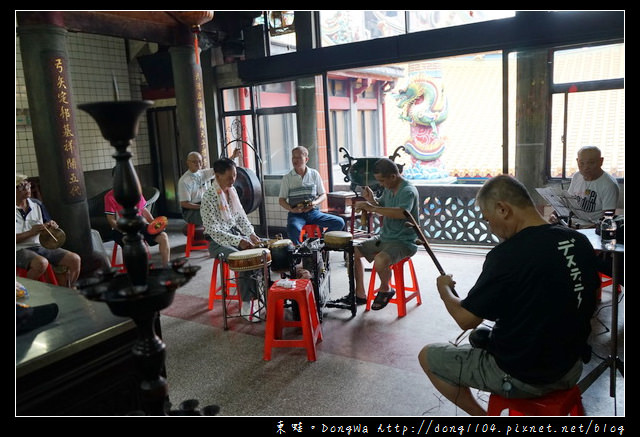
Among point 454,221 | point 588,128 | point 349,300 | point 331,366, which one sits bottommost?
point 331,366

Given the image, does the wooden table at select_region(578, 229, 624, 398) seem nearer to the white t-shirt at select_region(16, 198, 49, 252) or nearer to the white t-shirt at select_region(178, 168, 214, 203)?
the white t-shirt at select_region(16, 198, 49, 252)

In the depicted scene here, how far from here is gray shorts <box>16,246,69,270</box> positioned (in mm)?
4414

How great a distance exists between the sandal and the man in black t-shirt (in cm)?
217

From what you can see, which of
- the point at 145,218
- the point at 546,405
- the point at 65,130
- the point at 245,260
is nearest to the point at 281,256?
the point at 245,260

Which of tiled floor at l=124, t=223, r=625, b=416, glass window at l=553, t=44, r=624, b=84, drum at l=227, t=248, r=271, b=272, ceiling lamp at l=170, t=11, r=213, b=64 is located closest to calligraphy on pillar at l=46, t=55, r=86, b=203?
ceiling lamp at l=170, t=11, r=213, b=64

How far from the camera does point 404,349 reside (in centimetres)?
366

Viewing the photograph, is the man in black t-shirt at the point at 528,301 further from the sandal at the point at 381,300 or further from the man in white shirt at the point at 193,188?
the man in white shirt at the point at 193,188

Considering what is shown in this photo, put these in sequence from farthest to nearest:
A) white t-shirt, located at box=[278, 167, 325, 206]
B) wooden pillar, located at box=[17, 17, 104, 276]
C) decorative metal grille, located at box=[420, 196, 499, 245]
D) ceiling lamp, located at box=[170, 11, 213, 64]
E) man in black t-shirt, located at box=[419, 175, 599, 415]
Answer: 1. decorative metal grille, located at box=[420, 196, 499, 245]
2. ceiling lamp, located at box=[170, 11, 213, 64]
3. white t-shirt, located at box=[278, 167, 325, 206]
4. wooden pillar, located at box=[17, 17, 104, 276]
5. man in black t-shirt, located at box=[419, 175, 599, 415]

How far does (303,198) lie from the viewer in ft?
19.8

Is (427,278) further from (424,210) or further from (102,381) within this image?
(102,381)

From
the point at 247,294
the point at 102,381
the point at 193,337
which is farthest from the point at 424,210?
the point at 102,381

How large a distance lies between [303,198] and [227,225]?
5.26 feet

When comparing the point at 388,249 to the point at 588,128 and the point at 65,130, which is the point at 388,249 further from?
the point at 65,130

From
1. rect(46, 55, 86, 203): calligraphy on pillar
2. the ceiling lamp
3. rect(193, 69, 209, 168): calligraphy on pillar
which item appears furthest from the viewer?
rect(193, 69, 209, 168): calligraphy on pillar
